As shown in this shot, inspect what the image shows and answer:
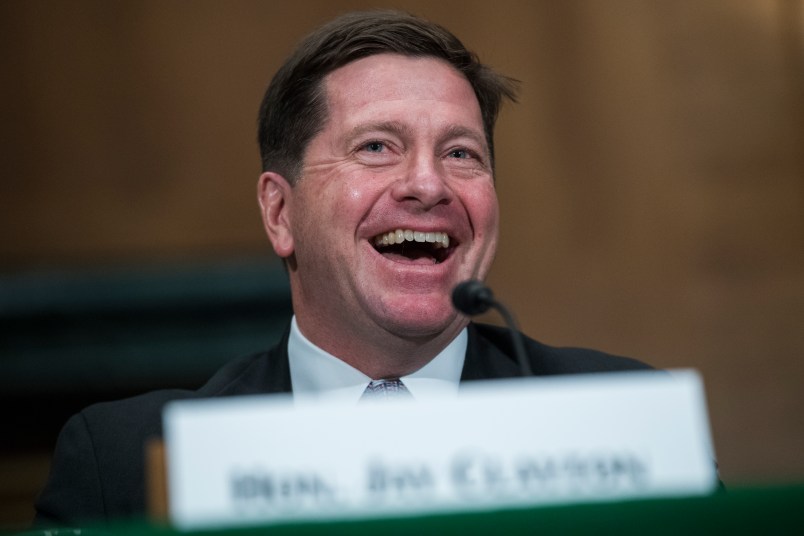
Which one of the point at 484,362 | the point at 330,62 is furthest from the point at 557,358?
the point at 330,62

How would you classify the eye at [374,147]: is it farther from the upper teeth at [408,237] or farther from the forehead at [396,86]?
the upper teeth at [408,237]

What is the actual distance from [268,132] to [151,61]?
2206mm

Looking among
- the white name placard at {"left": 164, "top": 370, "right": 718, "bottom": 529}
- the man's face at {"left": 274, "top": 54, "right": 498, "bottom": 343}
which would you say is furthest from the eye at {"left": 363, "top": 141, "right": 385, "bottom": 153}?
the white name placard at {"left": 164, "top": 370, "right": 718, "bottom": 529}

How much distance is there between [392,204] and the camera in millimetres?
2072

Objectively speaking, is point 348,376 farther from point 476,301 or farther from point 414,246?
point 476,301

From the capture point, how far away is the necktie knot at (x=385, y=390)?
6.82ft

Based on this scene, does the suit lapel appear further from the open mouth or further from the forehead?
the forehead

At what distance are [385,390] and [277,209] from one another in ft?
1.60

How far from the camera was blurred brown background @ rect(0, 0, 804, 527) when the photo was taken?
434cm

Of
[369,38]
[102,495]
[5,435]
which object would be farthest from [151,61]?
[102,495]

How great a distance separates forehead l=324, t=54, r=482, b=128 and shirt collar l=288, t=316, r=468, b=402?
466 mm

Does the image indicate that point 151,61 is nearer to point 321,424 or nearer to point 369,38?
point 369,38

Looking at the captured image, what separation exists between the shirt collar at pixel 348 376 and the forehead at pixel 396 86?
18.4 inches

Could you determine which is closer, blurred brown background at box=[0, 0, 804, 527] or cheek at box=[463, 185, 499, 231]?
cheek at box=[463, 185, 499, 231]
